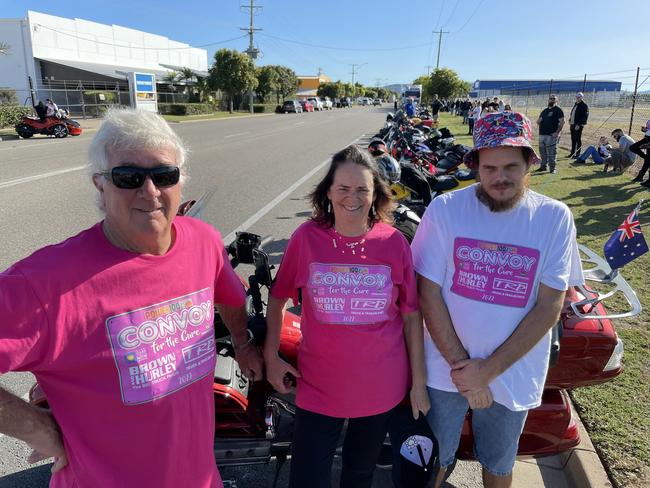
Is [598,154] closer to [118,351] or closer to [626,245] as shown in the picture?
[626,245]

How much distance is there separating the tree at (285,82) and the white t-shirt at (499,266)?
66.5 meters

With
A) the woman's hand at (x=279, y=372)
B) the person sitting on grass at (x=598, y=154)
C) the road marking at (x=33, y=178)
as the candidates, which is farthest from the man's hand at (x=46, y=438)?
the person sitting on grass at (x=598, y=154)

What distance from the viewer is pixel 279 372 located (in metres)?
2.02

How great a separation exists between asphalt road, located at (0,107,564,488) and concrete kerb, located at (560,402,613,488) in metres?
0.11

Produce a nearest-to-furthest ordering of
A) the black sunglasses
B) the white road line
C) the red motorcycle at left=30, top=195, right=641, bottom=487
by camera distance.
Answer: the black sunglasses → the red motorcycle at left=30, top=195, right=641, bottom=487 → the white road line

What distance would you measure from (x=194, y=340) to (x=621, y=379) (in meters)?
3.30

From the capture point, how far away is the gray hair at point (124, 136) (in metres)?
1.38

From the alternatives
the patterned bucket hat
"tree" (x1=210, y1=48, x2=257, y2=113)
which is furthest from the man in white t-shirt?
"tree" (x1=210, y1=48, x2=257, y2=113)

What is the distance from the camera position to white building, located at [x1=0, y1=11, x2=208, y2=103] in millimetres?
36219

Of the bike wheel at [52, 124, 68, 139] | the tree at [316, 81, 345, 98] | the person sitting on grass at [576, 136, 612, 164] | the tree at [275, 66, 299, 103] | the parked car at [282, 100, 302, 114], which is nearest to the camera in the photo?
the person sitting on grass at [576, 136, 612, 164]

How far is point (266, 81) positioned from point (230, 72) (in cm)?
1428

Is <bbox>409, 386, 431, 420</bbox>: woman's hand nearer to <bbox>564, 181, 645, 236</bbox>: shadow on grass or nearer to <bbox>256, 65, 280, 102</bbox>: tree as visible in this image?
<bbox>564, 181, 645, 236</bbox>: shadow on grass

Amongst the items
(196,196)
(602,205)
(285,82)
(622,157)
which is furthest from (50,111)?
(285,82)

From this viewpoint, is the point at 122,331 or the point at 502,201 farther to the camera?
the point at 502,201
